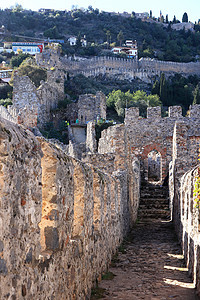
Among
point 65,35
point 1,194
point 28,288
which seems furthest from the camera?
point 65,35

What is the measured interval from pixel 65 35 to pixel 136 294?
112 meters

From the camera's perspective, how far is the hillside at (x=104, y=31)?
112 meters

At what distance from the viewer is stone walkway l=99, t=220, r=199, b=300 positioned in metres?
8.17

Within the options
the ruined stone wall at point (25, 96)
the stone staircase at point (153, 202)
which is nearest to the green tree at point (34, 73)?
the ruined stone wall at point (25, 96)

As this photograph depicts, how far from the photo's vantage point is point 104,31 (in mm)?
121500

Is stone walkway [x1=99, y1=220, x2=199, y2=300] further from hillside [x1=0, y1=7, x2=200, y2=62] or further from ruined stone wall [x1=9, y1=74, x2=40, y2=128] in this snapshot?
hillside [x1=0, y1=7, x2=200, y2=62]

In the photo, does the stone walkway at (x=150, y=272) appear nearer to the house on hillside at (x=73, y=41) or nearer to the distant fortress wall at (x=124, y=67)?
the distant fortress wall at (x=124, y=67)

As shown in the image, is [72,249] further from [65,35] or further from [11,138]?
[65,35]

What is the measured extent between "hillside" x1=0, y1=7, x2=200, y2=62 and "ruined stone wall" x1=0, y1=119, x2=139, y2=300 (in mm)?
96716

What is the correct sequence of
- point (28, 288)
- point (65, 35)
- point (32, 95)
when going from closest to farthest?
point (28, 288) < point (32, 95) < point (65, 35)

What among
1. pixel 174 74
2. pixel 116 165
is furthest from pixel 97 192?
pixel 174 74

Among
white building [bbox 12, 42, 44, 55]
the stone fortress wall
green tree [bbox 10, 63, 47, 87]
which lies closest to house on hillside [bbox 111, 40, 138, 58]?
white building [bbox 12, 42, 44, 55]

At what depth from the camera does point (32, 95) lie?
40.4 metres

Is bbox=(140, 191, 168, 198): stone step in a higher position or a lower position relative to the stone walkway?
lower
